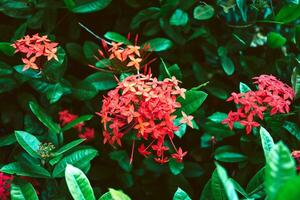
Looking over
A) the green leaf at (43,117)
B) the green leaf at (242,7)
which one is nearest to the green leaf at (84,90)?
the green leaf at (43,117)

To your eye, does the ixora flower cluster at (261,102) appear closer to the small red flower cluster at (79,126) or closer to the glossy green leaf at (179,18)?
the glossy green leaf at (179,18)

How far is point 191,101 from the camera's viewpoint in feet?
4.98

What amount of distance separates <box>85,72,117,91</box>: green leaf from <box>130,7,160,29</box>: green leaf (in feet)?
0.74

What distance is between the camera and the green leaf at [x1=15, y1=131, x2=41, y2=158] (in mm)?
1504

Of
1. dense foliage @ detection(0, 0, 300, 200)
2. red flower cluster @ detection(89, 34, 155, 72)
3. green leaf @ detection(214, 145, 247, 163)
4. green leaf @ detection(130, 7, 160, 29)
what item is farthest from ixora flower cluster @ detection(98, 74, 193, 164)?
green leaf @ detection(130, 7, 160, 29)

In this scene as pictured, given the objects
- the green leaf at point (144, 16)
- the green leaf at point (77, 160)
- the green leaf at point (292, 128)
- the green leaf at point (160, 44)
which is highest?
the green leaf at point (144, 16)

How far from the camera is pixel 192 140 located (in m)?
1.88

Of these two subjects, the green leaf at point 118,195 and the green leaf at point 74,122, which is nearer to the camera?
the green leaf at point 118,195

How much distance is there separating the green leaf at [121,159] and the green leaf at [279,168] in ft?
2.78

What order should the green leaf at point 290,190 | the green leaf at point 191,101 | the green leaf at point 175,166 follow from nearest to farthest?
the green leaf at point 290,190 < the green leaf at point 191,101 < the green leaf at point 175,166

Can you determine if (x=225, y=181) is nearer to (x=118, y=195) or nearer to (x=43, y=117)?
(x=118, y=195)

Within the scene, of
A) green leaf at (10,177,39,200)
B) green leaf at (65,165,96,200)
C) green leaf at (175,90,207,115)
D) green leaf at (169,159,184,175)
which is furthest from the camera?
green leaf at (169,159,184,175)

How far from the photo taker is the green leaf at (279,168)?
88cm

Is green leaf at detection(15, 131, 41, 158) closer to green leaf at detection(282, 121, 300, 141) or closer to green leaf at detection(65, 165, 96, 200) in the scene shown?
green leaf at detection(65, 165, 96, 200)
